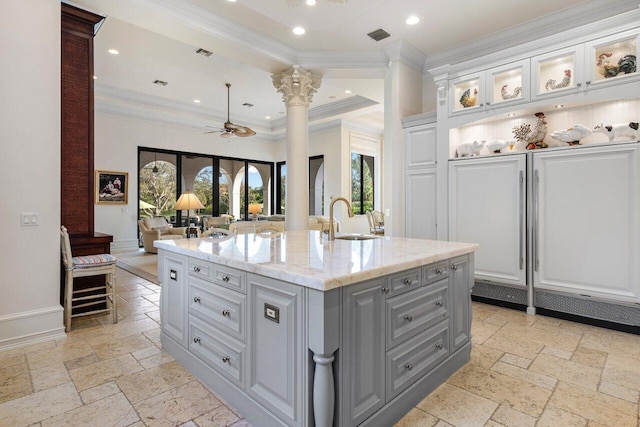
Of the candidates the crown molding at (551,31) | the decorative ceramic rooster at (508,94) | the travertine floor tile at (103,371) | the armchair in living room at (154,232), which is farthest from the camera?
the armchair in living room at (154,232)

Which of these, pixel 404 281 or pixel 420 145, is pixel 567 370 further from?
pixel 420 145

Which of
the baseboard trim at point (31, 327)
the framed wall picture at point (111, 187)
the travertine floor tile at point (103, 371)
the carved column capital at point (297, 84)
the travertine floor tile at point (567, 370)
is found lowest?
the travertine floor tile at point (567, 370)

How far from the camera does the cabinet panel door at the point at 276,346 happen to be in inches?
59.6

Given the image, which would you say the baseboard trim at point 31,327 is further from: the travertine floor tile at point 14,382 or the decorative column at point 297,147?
the decorative column at point 297,147

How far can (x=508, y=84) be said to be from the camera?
3.88 meters

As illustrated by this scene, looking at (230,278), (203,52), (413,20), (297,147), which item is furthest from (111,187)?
(230,278)

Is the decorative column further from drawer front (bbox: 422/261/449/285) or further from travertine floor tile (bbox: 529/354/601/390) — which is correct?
travertine floor tile (bbox: 529/354/601/390)

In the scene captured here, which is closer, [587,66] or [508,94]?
[587,66]

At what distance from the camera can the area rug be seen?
18.5ft

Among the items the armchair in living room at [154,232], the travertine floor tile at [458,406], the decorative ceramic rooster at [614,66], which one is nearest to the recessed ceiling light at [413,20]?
the decorative ceramic rooster at [614,66]

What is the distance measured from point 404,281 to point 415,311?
0.76ft

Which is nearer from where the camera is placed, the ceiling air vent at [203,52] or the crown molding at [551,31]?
the crown molding at [551,31]

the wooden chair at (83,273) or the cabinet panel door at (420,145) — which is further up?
the cabinet panel door at (420,145)

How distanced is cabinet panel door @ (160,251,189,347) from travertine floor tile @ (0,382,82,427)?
648mm
